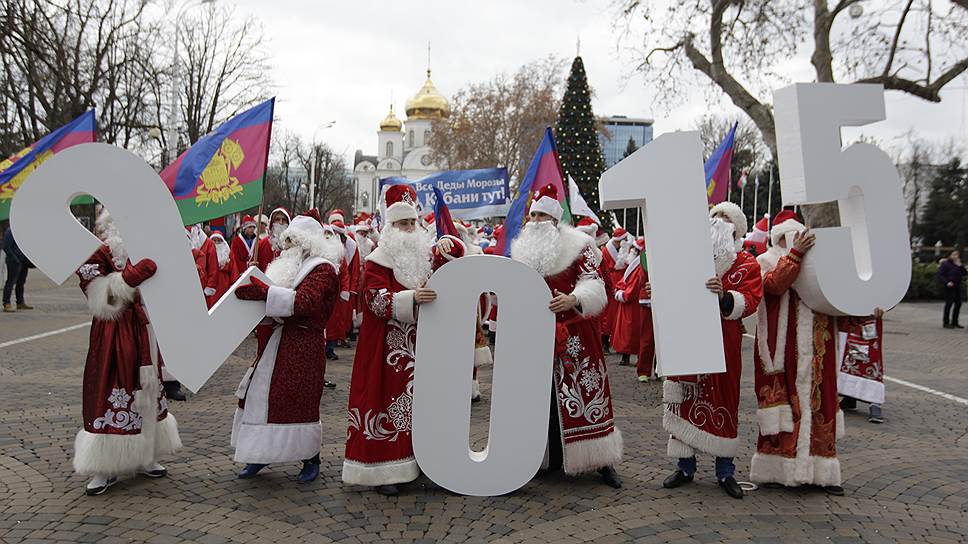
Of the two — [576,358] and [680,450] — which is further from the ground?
[576,358]

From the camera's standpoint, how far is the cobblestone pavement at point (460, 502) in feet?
13.2

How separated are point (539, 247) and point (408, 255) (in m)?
0.90

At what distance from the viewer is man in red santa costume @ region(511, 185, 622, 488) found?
15.6 ft

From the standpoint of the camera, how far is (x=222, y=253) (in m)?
11.1

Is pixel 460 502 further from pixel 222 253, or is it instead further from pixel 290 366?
pixel 222 253

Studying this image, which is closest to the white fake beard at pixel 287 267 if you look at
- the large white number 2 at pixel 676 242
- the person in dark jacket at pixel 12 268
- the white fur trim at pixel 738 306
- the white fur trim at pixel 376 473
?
the white fur trim at pixel 376 473

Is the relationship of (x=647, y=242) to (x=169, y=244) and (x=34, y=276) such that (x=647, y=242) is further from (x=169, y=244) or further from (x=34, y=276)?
(x=34, y=276)

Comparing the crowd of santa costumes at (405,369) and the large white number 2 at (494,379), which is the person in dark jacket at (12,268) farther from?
the large white number 2 at (494,379)

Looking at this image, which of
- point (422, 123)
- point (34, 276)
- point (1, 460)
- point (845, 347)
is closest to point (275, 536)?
point (1, 460)

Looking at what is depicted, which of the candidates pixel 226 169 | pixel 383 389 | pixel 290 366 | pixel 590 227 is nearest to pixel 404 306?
pixel 383 389

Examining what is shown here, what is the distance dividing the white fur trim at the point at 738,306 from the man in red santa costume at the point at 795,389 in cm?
37

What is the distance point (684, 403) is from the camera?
187 inches

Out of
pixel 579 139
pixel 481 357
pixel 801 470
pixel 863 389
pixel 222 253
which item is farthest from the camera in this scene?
pixel 579 139

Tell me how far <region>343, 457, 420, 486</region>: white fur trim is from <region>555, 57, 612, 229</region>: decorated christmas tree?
76.3ft
